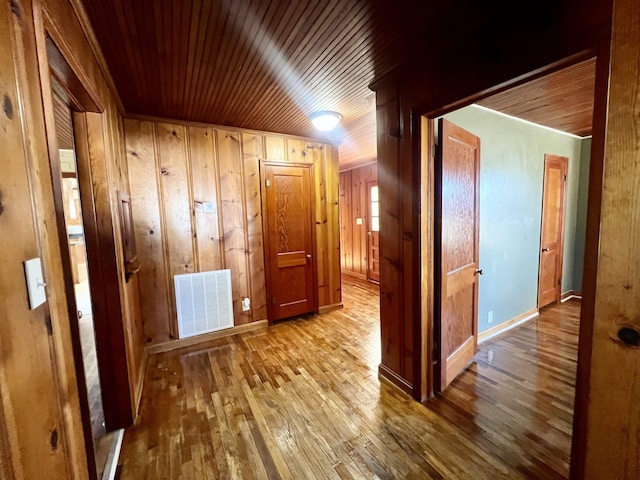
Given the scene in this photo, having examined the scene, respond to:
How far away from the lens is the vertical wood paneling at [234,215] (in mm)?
3104

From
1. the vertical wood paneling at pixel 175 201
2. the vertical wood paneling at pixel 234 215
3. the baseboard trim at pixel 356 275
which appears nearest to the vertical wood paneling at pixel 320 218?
the vertical wood paneling at pixel 234 215

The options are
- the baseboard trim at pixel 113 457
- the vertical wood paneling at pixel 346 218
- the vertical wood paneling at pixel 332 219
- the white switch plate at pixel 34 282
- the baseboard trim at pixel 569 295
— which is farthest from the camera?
the vertical wood paneling at pixel 346 218

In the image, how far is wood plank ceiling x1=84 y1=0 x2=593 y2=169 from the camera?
4.45 feet

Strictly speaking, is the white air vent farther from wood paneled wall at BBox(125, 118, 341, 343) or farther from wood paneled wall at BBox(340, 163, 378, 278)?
wood paneled wall at BBox(340, 163, 378, 278)

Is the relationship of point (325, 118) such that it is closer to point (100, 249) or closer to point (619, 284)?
point (100, 249)

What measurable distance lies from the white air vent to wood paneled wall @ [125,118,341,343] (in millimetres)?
69

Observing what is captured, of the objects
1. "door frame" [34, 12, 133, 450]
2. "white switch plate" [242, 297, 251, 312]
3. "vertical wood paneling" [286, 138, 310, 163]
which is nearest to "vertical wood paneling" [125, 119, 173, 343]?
"white switch plate" [242, 297, 251, 312]

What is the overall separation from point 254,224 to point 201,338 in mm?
1416

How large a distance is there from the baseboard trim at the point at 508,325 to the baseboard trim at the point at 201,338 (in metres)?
2.47

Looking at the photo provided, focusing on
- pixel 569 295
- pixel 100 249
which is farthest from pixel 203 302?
pixel 569 295

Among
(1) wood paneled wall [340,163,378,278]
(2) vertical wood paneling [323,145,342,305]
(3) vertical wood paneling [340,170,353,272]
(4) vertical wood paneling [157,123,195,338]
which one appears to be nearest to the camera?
(4) vertical wood paneling [157,123,195,338]

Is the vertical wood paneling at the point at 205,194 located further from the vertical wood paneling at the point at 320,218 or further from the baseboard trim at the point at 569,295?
the baseboard trim at the point at 569,295

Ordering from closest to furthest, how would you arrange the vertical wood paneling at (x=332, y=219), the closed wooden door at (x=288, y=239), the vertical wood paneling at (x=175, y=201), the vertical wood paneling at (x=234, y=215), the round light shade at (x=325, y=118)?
the round light shade at (x=325, y=118), the vertical wood paneling at (x=175, y=201), the vertical wood paneling at (x=234, y=215), the closed wooden door at (x=288, y=239), the vertical wood paneling at (x=332, y=219)

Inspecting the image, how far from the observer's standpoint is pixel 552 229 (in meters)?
3.62
